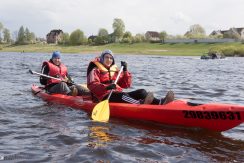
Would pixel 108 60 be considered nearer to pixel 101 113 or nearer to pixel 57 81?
pixel 101 113

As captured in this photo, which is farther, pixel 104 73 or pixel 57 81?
pixel 57 81

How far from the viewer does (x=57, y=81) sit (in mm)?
11094

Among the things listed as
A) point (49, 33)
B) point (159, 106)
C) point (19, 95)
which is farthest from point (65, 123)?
point (49, 33)

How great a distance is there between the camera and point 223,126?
21.8 feet

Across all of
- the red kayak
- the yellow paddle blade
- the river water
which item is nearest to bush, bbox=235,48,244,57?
the river water

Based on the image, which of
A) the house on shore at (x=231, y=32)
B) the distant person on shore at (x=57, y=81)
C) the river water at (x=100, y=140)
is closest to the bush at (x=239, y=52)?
the house on shore at (x=231, y=32)

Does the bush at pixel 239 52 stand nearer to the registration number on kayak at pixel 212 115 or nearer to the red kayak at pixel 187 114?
the red kayak at pixel 187 114

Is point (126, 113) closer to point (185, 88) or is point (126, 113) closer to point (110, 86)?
point (110, 86)

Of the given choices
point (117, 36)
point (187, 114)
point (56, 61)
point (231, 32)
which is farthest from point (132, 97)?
point (117, 36)

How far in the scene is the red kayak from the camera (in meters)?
6.38

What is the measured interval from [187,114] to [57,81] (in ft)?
16.9

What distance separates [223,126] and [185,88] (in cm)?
763

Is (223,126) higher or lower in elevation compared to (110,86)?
lower

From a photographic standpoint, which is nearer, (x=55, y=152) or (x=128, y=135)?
(x=55, y=152)
